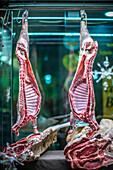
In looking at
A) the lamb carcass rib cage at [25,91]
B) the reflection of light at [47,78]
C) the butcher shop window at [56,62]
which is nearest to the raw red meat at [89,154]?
the lamb carcass rib cage at [25,91]

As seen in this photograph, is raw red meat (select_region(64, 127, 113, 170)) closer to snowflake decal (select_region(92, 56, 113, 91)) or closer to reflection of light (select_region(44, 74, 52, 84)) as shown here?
snowflake decal (select_region(92, 56, 113, 91))

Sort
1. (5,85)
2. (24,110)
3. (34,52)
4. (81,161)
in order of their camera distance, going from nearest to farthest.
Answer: (81,161), (24,110), (5,85), (34,52)

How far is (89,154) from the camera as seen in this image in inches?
111

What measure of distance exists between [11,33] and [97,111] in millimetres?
1887

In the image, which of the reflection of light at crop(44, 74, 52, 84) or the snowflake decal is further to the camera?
→ the reflection of light at crop(44, 74, 52, 84)

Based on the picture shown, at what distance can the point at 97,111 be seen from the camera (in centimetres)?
370

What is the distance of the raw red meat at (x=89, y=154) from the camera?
2781 mm

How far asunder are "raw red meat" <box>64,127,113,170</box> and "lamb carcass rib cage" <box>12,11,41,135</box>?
691 mm

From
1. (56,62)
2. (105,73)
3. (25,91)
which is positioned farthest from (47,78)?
(25,91)

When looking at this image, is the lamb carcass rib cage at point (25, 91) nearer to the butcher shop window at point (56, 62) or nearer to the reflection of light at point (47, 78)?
the butcher shop window at point (56, 62)

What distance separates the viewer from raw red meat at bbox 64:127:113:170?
9.12 feet

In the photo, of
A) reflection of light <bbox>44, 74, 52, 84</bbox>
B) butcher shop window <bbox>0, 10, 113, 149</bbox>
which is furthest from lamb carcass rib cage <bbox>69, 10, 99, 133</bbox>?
reflection of light <bbox>44, 74, 52, 84</bbox>

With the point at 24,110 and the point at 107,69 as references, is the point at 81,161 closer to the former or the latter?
the point at 24,110

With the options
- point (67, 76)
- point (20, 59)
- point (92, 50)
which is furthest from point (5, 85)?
point (92, 50)
